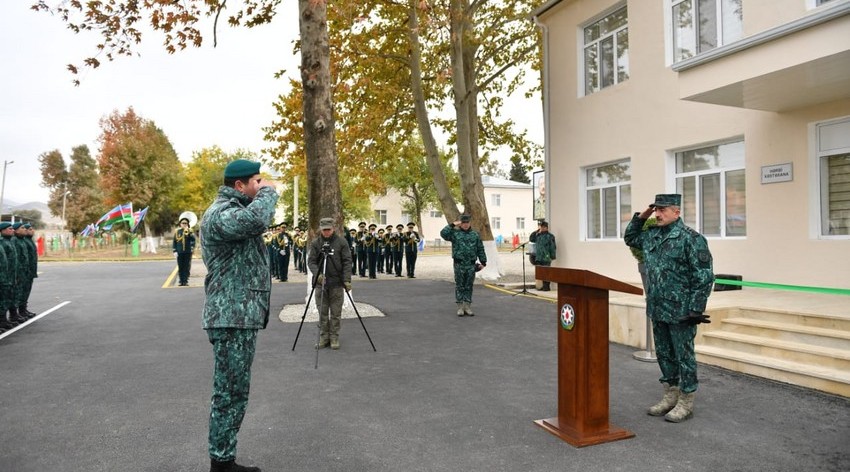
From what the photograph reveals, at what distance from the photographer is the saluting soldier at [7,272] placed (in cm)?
1026

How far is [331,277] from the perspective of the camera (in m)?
8.63

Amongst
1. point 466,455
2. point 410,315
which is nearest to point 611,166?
point 410,315

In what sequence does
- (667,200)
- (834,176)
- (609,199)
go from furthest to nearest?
(609,199)
(834,176)
(667,200)

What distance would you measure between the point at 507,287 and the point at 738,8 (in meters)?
9.12

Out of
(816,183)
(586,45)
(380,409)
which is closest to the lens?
(380,409)

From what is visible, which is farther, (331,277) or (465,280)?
Result: (465,280)

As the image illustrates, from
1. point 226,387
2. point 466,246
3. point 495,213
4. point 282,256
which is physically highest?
point 495,213

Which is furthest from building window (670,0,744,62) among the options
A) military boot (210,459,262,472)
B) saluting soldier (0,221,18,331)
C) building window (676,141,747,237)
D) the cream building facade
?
saluting soldier (0,221,18,331)

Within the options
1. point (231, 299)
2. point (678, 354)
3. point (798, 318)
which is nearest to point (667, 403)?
point (678, 354)

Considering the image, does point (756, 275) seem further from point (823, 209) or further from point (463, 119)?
point (463, 119)

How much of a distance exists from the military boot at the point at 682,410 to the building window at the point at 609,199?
28.5 feet

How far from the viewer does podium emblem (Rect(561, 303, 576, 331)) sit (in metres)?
4.74

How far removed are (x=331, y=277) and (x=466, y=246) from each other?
148 inches

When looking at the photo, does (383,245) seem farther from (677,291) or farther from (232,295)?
(232,295)
